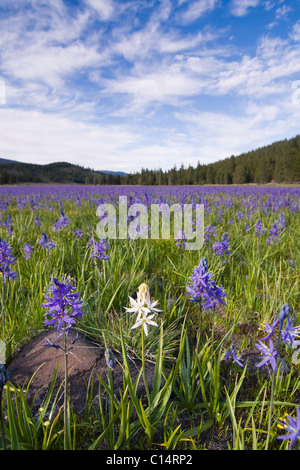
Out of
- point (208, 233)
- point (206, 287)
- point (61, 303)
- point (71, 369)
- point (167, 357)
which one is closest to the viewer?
point (61, 303)

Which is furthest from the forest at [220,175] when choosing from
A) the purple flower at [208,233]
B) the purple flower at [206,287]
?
the purple flower at [206,287]

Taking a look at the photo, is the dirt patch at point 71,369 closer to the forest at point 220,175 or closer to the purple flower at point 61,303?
the purple flower at point 61,303

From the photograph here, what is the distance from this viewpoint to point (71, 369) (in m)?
1.88

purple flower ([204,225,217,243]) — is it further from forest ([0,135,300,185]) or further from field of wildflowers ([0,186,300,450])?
forest ([0,135,300,185])

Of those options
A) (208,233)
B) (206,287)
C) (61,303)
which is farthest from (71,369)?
(208,233)

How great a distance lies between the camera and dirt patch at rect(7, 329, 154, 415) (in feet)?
5.77

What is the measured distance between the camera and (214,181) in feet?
240

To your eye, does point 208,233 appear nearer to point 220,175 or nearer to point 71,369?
point 71,369

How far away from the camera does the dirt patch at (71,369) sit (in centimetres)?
176

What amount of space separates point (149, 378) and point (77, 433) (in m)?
0.57

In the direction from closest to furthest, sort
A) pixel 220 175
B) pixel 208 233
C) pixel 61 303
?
pixel 61 303 < pixel 208 233 < pixel 220 175

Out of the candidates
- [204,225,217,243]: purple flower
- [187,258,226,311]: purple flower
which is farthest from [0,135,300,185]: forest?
[187,258,226,311]: purple flower

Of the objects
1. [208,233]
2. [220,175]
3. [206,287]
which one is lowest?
[206,287]
